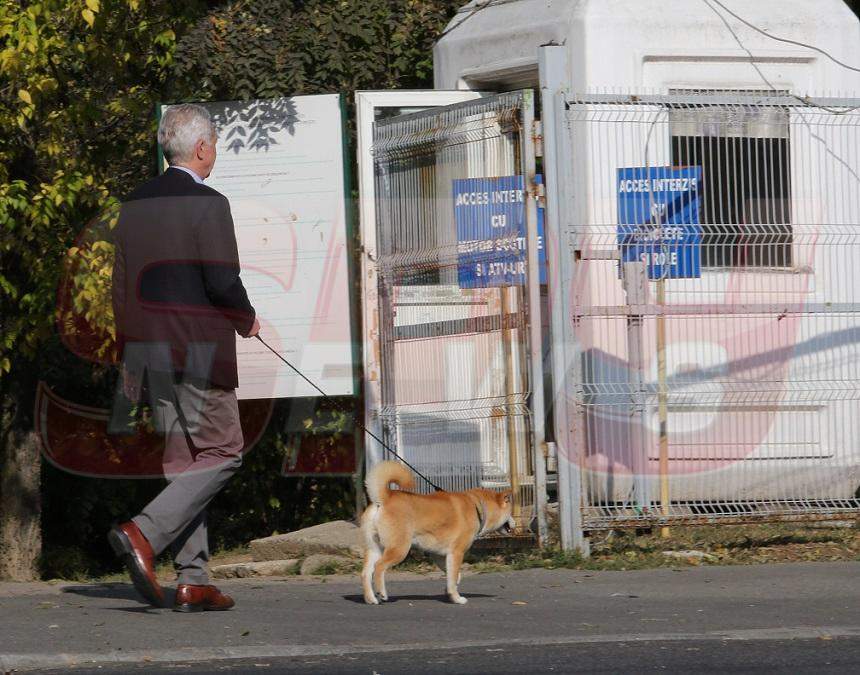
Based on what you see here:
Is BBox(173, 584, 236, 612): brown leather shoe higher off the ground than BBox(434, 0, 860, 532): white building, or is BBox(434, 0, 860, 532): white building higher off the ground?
BBox(434, 0, 860, 532): white building

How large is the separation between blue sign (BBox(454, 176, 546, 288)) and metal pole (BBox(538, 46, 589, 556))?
286 mm

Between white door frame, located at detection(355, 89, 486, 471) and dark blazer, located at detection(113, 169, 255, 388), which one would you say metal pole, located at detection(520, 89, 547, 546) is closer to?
white door frame, located at detection(355, 89, 486, 471)

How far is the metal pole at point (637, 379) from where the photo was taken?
8258 millimetres

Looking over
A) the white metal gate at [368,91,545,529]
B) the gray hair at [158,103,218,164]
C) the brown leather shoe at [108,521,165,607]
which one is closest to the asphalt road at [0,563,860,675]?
the brown leather shoe at [108,521,165,607]

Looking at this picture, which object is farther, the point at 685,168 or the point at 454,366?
the point at 454,366

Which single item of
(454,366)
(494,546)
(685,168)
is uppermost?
(685,168)

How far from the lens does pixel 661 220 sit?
27.3 feet

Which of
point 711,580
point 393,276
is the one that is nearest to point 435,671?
point 711,580

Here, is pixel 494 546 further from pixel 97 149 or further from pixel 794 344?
pixel 97 149

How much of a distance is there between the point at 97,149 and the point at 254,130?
1.88 meters

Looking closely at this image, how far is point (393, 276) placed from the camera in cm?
959

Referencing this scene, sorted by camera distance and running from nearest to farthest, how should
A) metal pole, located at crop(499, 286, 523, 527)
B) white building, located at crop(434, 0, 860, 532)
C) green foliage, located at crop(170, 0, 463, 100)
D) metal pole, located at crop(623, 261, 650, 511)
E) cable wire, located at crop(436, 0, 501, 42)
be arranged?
metal pole, located at crop(623, 261, 650, 511) → white building, located at crop(434, 0, 860, 532) → metal pole, located at crop(499, 286, 523, 527) → green foliage, located at crop(170, 0, 463, 100) → cable wire, located at crop(436, 0, 501, 42)

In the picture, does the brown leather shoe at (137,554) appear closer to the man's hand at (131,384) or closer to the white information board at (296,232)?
the man's hand at (131,384)

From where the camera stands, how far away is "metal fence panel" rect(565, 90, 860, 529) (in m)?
8.30
